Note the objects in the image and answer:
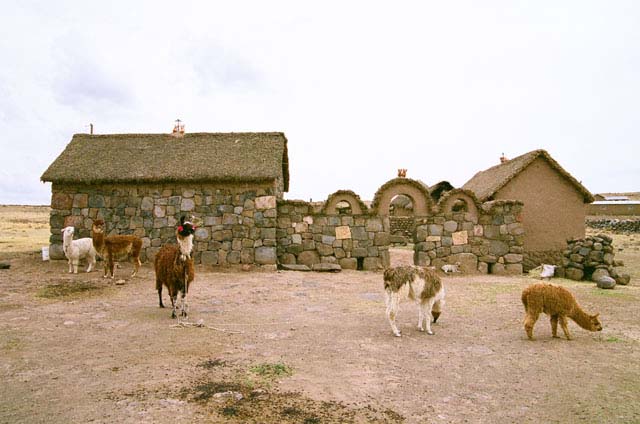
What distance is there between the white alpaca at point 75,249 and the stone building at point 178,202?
1476mm

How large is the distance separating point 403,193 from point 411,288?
8565 millimetres

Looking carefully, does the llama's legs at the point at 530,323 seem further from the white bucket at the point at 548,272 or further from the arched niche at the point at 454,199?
the white bucket at the point at 548,272

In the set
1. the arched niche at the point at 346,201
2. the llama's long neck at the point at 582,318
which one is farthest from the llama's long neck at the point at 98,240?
the llama's long neck at the point at 582,318

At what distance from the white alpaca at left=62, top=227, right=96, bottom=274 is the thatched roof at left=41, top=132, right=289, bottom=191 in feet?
7.78

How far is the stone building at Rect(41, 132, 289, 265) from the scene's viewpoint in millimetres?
14820

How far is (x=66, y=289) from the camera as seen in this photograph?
427 inches

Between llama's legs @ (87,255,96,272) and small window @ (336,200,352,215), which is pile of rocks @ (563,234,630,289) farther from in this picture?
llama's legs @ (87,255,96,272)

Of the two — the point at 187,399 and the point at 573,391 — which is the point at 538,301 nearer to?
the point at 573,391

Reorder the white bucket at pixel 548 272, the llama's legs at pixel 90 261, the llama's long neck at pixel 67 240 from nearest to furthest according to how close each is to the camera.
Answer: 1. the llama's long neck at pixel 67 240
2. the llama's legs at pixel 90 261
3. the white bucket at pixel 548 272

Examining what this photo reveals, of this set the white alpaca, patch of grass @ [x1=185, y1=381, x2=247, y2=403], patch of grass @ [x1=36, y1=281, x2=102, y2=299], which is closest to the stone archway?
patch of grass @ [x1=36, y1=281, x2=102, y2=299]

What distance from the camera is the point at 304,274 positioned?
47.1ft

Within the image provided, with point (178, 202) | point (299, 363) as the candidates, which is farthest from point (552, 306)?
point (178, 202)

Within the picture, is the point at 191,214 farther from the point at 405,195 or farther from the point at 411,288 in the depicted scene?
the point at 411,288

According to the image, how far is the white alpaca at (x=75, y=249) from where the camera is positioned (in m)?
13.2
